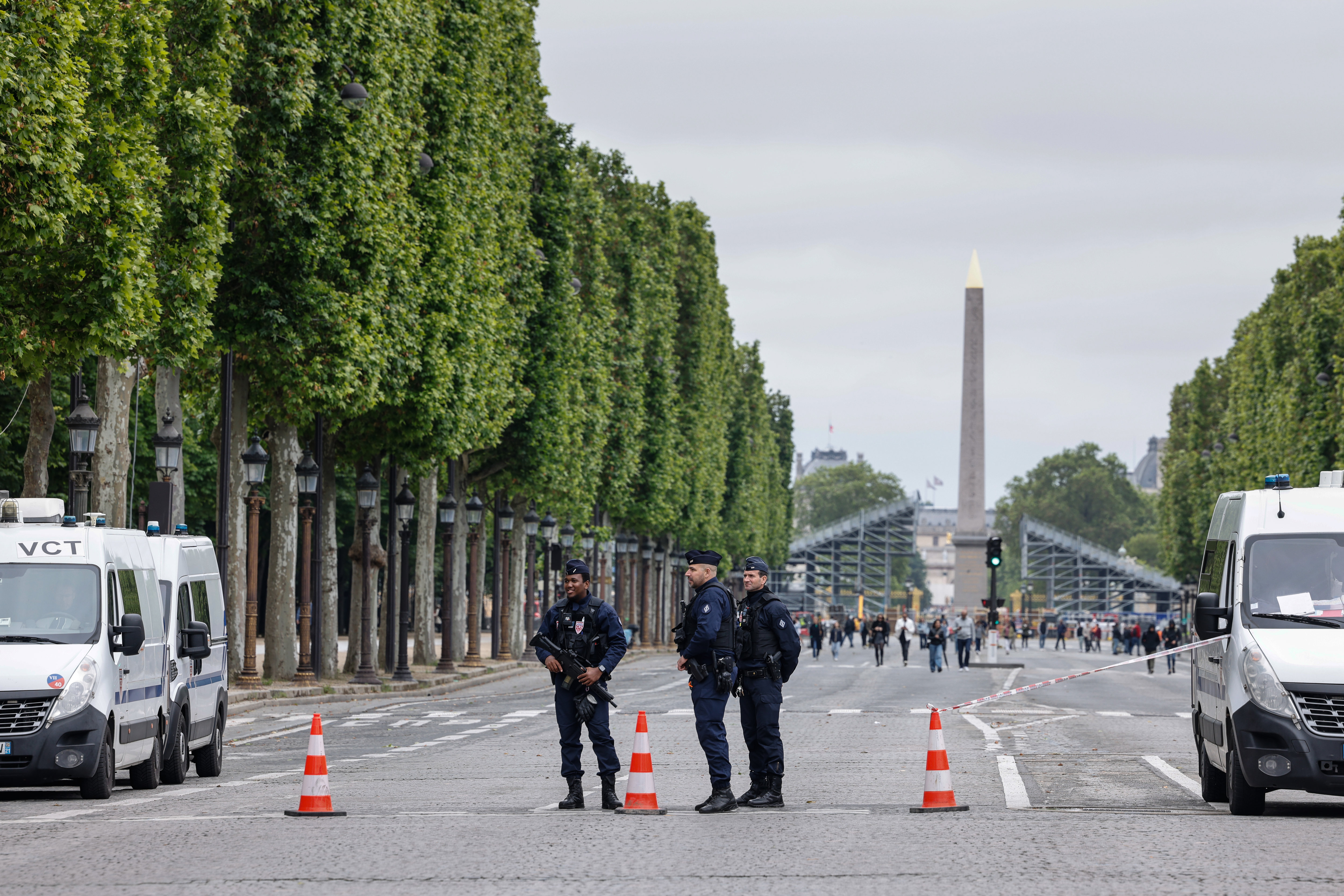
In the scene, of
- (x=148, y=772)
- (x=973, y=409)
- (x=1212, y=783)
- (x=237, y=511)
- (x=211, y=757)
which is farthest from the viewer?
(x=973, y=409)

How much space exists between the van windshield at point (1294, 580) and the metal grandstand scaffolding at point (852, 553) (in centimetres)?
14520

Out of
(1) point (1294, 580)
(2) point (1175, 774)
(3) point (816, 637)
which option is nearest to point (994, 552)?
(3) point (816, 637)

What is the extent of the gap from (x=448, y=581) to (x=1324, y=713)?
33106 mm

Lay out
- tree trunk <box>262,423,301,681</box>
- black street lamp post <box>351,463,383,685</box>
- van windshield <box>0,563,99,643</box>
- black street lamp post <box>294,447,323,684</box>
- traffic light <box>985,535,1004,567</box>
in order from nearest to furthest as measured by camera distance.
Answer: van windshield <box>0,563,99,643</box> → tree trunk <box>262,423,301,681</box> → black street lamp post <box>294,447,323,684</box> → black street lamp post <box>351,463,383,685</box> → traffic light <box>985,535,1004,567</box>

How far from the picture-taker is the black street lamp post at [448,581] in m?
41.2

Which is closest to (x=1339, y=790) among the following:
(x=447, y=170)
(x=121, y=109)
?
(x=121, y=109)

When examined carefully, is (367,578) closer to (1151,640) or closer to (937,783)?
(937,783)

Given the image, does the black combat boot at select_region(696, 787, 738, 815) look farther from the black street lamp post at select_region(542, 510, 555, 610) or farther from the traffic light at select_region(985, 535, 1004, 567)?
the black street lamp post at select_region(542, 510, 555, 610)

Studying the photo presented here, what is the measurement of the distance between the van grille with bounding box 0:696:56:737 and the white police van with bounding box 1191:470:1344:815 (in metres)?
8.42

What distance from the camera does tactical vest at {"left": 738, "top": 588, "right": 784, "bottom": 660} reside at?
14039 millimetres

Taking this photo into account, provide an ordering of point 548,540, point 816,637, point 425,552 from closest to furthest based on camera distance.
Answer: point 425,552
point 548,540
point 816,637

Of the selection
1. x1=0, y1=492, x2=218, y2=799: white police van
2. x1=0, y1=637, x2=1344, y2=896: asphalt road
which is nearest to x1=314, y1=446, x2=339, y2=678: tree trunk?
x1=0, y1=637, x2=1344, y2=896: asphalt road

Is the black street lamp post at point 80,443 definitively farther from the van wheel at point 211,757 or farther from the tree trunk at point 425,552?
the tree trunk at point 425,552

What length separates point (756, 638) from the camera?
46.1 ft
